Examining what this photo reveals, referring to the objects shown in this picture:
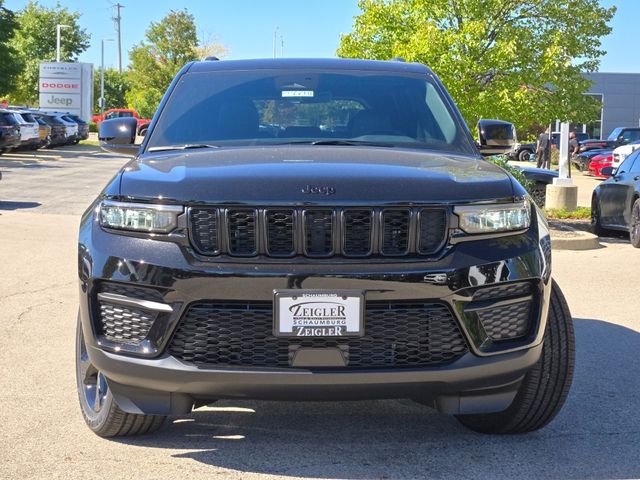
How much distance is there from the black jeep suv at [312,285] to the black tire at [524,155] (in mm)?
43689

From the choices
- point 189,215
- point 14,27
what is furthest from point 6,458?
point 14,27

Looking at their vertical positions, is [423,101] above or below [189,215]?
above

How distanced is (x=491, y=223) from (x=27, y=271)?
696cm

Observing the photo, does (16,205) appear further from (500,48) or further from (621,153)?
(621,153)

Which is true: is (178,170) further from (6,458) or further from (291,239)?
(6,458)

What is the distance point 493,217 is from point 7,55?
135 ft

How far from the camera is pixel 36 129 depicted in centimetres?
3706

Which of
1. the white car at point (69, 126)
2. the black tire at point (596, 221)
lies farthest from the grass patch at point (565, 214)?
the white car at point (69, 126)

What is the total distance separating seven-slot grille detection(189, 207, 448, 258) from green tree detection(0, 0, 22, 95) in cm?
3933

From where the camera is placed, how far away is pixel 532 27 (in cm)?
1680

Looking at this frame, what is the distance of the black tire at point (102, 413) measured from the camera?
418 centimetres

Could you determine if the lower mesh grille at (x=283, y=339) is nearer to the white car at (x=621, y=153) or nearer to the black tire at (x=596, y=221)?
the black tire at (x=596, y=221)

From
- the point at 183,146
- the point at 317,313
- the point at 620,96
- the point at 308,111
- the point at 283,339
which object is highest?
the point at 620,96

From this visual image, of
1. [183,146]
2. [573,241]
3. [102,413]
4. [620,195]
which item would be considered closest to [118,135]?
[183,146]
